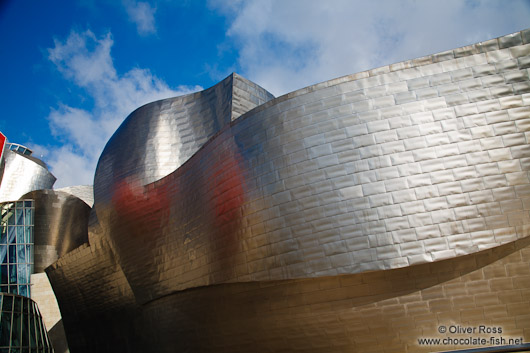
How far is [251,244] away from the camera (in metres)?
11.3

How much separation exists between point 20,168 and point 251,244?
2748 centimetres

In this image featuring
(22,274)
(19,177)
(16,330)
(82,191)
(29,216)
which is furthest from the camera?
(82,191)

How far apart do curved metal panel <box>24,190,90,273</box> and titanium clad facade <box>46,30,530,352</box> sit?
48.6 ft

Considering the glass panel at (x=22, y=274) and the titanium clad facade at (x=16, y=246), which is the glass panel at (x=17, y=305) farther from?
the glass panel at (x=22, y=274)

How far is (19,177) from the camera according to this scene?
31719 millimetres

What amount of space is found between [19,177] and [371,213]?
1181 inches

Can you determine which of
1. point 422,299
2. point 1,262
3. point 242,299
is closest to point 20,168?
point 1,262

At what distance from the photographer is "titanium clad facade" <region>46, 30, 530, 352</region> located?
9.51 metres

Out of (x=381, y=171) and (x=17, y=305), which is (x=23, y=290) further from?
(x=381, y=171)

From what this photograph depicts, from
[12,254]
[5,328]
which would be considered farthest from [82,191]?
[5,328]

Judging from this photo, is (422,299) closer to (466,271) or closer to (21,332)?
(466,271)

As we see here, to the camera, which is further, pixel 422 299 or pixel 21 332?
pixel 21 332

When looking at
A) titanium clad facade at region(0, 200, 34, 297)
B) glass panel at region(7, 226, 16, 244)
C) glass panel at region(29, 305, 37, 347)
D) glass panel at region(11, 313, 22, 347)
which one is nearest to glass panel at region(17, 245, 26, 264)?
titanium clad facade at region(0, 200, 34, 297)

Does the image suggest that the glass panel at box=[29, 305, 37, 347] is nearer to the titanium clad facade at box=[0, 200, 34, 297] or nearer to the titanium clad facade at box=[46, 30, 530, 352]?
the titanium clad facade at box=[46, 30, 530, 352]
